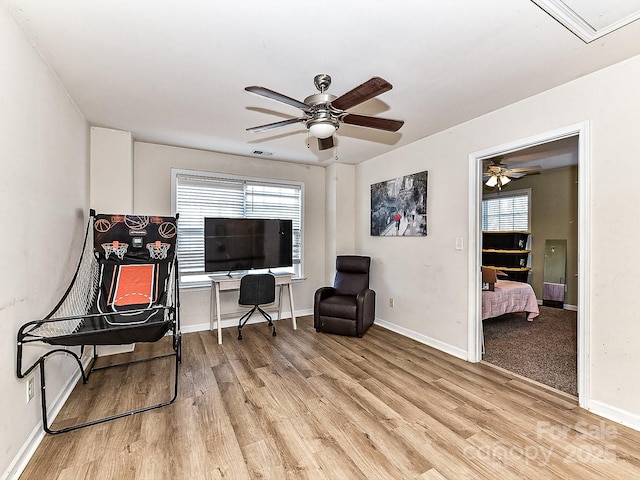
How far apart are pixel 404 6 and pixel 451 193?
222 centimetres

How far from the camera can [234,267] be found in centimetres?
415

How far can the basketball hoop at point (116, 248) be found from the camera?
294 cm

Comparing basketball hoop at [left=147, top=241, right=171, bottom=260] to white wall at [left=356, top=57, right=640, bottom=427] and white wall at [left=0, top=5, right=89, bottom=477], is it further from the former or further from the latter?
white wall at [left=356, top=57, right=640, bottom=427]

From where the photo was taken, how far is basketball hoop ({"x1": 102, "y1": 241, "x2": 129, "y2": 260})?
9.65ft

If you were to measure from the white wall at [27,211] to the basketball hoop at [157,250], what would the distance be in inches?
27.0

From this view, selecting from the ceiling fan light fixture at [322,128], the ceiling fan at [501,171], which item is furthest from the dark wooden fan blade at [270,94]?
the ceiling fan at [501,171]

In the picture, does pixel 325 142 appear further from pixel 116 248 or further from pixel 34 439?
pixel 34 439

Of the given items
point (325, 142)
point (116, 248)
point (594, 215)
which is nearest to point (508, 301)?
point (594, 215)

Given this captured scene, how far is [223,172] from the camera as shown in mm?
4383

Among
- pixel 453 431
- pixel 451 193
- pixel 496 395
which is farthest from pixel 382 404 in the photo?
pixel 451 193

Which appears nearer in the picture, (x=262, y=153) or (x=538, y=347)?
(x=538, y=347)

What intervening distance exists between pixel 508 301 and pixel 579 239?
236cm

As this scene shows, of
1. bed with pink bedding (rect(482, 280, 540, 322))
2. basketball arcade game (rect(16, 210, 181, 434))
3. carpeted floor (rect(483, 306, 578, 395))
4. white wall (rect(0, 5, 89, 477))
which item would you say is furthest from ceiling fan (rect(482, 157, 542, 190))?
white wall (rect(0, 5, 89, 477))

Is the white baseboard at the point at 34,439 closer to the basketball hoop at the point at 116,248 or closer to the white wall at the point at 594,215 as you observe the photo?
the basketball hoop at the point at 116,248
